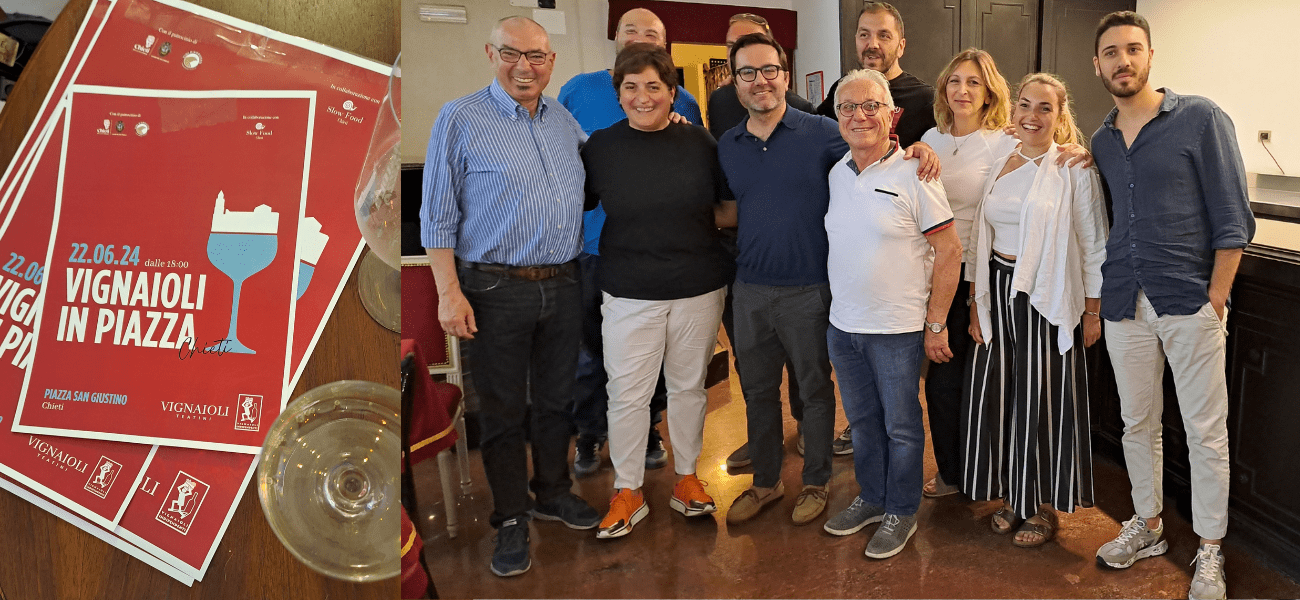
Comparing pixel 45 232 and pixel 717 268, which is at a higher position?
pixel 45 232

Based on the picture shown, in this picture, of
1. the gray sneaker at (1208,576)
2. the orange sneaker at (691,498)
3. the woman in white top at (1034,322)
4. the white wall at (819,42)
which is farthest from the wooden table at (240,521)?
the gray sneaker at (1208,576)

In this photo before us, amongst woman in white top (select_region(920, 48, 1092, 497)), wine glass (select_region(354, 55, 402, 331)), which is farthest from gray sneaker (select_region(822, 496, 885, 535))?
wine glass (select_region(354, 55, 402, 331))

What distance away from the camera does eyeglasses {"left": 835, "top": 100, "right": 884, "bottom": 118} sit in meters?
1.33

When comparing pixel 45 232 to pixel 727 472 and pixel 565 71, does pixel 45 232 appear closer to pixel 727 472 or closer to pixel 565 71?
pixel 565 71

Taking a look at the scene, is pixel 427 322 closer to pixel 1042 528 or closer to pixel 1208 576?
pixel 1042 528

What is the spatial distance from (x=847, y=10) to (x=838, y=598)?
3.54 feet

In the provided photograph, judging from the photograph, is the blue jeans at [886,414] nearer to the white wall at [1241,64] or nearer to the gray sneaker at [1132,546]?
the gray sneaker at [1132,546]

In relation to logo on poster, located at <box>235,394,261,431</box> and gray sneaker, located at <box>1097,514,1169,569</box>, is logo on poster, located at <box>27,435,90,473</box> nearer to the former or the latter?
logo on poster, located at <box>235,394,261,431</box>

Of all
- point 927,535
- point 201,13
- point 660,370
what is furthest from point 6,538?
point 927,535

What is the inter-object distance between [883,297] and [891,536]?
0.46 meters

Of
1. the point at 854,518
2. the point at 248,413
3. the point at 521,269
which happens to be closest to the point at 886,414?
the point at 854,518

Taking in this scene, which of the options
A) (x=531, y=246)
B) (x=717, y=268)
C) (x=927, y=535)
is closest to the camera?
(x=531, y=246)

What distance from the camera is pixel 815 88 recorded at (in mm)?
1344

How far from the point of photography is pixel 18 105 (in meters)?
1.29
